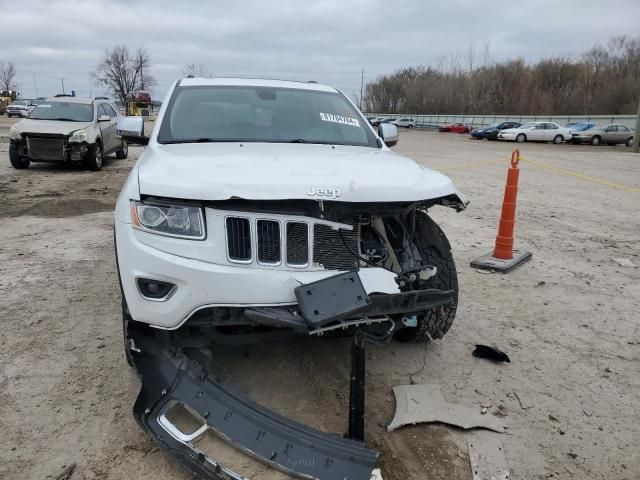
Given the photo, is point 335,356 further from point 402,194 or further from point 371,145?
point 371,145

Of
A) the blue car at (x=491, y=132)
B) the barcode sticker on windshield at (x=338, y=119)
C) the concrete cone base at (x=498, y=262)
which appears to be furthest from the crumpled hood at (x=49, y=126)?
the blue car at (x=491, y=132)

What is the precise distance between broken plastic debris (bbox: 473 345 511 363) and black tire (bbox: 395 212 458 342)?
32 cm

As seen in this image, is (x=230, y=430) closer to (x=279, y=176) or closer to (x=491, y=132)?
(x=279, y=176)

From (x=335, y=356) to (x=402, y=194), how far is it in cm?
135

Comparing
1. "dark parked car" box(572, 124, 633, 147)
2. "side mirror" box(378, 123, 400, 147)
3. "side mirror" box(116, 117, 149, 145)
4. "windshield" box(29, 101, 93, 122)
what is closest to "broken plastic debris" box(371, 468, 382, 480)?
"side mirror" box(378, 123, 400, 147)

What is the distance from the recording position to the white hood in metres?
2.49

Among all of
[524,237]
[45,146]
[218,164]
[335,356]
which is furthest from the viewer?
[45,146]

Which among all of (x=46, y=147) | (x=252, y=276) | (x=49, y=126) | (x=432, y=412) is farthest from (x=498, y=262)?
(x=49, y=126)

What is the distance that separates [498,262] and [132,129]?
393 centimetres

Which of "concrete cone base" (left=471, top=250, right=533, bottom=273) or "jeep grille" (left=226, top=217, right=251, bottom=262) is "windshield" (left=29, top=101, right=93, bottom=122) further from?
"jeep grille" (left=226, top=217, right=251, bottom=262)

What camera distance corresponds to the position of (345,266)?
2729 mm

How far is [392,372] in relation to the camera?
345 cm

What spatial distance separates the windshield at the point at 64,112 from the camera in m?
12.9

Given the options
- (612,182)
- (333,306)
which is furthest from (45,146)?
(612,182)
